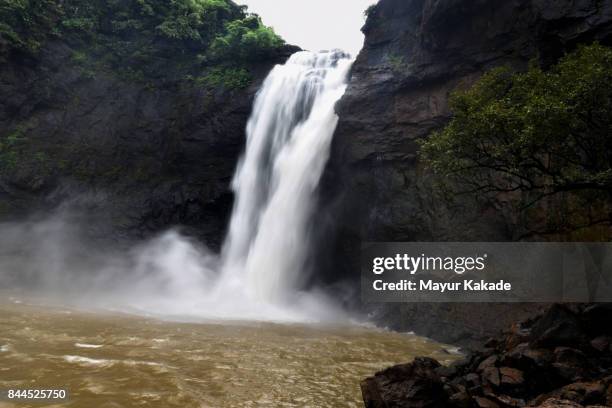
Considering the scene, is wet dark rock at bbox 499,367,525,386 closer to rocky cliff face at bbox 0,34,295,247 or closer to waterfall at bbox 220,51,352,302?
waterfall at bbox 220,51,352,302

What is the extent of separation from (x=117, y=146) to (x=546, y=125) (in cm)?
2495

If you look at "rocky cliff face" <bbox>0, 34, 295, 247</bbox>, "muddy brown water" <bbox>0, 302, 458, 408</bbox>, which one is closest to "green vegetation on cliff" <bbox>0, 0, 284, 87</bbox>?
"rocky cliff face" <bbox>0, 34, 295, 247</bbox>

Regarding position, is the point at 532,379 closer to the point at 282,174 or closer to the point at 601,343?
the point at 601,343

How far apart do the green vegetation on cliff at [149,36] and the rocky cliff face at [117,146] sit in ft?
3.44

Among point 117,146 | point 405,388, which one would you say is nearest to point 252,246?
point 117,146

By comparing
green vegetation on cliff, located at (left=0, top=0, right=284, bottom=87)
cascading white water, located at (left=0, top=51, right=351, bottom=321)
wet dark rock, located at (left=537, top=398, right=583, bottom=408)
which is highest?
green vegetation on cliff, located at (left=0, top=0, right=284, bottom=87)

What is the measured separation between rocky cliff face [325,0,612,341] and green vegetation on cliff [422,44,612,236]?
4936mm

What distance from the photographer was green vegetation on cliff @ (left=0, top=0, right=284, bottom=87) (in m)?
27.2

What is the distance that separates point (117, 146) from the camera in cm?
2650

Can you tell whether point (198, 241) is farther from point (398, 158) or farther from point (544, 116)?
point (544, 116)

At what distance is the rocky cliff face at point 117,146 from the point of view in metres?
25.4

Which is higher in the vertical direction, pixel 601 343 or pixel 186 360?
pixel 601 343

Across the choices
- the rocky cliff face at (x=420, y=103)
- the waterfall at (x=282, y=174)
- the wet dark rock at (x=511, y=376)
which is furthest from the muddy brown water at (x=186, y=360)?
the waterfall at (x=282, y=174)

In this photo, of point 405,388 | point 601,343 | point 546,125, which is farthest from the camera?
point 546,125
